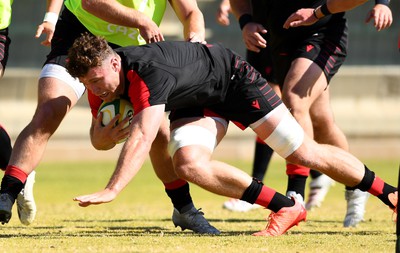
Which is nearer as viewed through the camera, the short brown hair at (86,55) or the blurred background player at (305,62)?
the short brown hair at (86,55)

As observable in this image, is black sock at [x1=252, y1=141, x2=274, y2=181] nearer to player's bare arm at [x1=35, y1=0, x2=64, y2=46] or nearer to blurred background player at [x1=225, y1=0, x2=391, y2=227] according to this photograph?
blurred background player at [x1=225, y1=0, x2=391, y2=227]

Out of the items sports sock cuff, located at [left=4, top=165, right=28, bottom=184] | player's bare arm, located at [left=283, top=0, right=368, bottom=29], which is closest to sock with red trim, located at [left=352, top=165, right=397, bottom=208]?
player's bare arm, located at [left=283, top=0, right=368, bottom=29]

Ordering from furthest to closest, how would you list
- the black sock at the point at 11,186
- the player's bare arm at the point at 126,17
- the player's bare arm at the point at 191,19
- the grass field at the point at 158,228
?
the player's bare arm at the point at 191,19 → the player's bare arm at the point at 126,17 → the black sock at the point at 11,186 → the grass field at the point at 158,228

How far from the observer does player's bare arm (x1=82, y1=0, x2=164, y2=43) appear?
739cm

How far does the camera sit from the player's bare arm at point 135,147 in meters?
6.18

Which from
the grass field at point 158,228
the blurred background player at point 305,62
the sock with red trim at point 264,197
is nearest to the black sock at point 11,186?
the grass field at point 158,228

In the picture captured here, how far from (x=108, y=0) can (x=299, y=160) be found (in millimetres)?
1749

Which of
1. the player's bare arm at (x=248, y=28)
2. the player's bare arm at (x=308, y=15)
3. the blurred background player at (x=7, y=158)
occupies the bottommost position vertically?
the blurred background player at (x=7, y=158)

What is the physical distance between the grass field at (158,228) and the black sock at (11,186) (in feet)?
0.96

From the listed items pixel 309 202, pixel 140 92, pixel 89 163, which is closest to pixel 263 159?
pixel 309 202

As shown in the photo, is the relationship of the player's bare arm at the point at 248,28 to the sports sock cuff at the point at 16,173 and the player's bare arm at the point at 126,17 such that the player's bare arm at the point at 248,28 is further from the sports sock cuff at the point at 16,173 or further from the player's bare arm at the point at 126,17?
the sports sock cuff at the point at 16,173

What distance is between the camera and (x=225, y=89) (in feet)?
23.7

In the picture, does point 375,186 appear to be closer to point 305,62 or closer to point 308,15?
point 305,62

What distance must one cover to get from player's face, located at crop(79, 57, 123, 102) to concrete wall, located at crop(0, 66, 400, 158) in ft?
35.1
